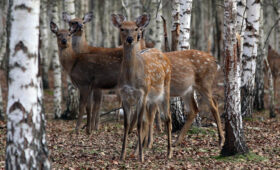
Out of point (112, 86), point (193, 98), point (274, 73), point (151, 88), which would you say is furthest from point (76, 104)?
point (274, 73)

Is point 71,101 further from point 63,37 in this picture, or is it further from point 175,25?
point 175,25

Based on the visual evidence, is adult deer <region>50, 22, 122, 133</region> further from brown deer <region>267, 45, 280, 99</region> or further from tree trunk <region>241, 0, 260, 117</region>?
brown deer <region>267, 45, 280, 99</region>

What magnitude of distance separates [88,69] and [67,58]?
21.0 inches

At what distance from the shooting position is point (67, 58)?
401 inches

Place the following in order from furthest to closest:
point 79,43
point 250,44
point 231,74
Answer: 1. point 250,44
2. point 79,43
3. point 231,74

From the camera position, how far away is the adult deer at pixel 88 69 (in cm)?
1008

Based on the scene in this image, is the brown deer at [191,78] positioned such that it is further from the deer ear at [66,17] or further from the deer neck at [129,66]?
the deer ear at [66,17]

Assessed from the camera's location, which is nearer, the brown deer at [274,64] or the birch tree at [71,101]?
the birch tree at [71,101]

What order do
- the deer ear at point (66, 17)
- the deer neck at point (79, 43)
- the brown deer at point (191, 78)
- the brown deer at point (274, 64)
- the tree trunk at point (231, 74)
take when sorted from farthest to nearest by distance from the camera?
the brown deer at point (274, 64) < the deer ear at point (66, 17) < the deer neck at point (79, 43) < the brown deer at point (191, 78) < the tree trunk at point (231, 74)

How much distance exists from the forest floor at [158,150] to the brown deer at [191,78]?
591mm

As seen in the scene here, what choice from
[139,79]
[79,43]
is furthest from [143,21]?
[79,43]

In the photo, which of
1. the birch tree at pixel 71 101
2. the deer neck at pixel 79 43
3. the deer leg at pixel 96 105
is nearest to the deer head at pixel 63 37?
the deer neck at pixel 79 43

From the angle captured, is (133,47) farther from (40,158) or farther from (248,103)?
(248,103)

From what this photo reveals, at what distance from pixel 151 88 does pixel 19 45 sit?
3163mm
